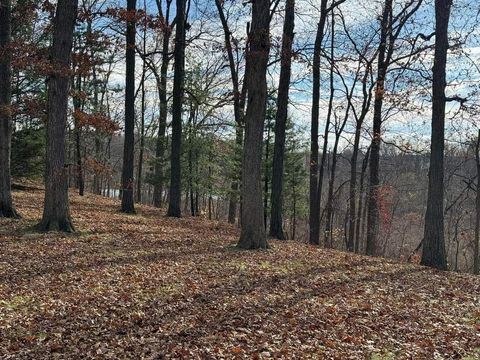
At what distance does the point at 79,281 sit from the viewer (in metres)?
6.61

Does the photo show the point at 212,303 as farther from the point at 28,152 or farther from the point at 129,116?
the point at 28,152

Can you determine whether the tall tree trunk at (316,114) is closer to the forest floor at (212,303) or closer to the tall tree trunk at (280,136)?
the tall tree trunk at (280,136)

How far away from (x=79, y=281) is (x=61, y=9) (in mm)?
6131

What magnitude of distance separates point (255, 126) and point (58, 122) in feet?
14.3

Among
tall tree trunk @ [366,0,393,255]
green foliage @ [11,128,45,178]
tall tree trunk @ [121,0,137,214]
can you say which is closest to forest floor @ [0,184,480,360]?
tall tree trunk @ [121,0,137,214]

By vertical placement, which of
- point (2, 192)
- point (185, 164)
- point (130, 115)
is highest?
point (130, 115)

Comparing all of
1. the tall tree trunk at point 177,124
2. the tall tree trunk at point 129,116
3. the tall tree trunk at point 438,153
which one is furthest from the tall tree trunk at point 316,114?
the tall tree trunk at point 129,116

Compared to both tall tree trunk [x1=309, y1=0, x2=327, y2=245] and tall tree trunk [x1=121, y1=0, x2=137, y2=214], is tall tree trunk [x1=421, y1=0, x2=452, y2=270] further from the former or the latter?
tall tree trunk [x1=121, y1=0, x2=137, y2=214]

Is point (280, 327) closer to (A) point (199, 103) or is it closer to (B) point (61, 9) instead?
(B) point (61, 9)

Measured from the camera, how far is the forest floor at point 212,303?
477 cm

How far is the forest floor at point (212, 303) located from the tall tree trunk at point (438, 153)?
0.91 meters

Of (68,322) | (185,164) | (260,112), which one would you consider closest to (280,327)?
(68,322)

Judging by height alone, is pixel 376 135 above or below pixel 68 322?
above

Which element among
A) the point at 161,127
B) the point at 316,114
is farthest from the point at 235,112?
the point at 316,114
